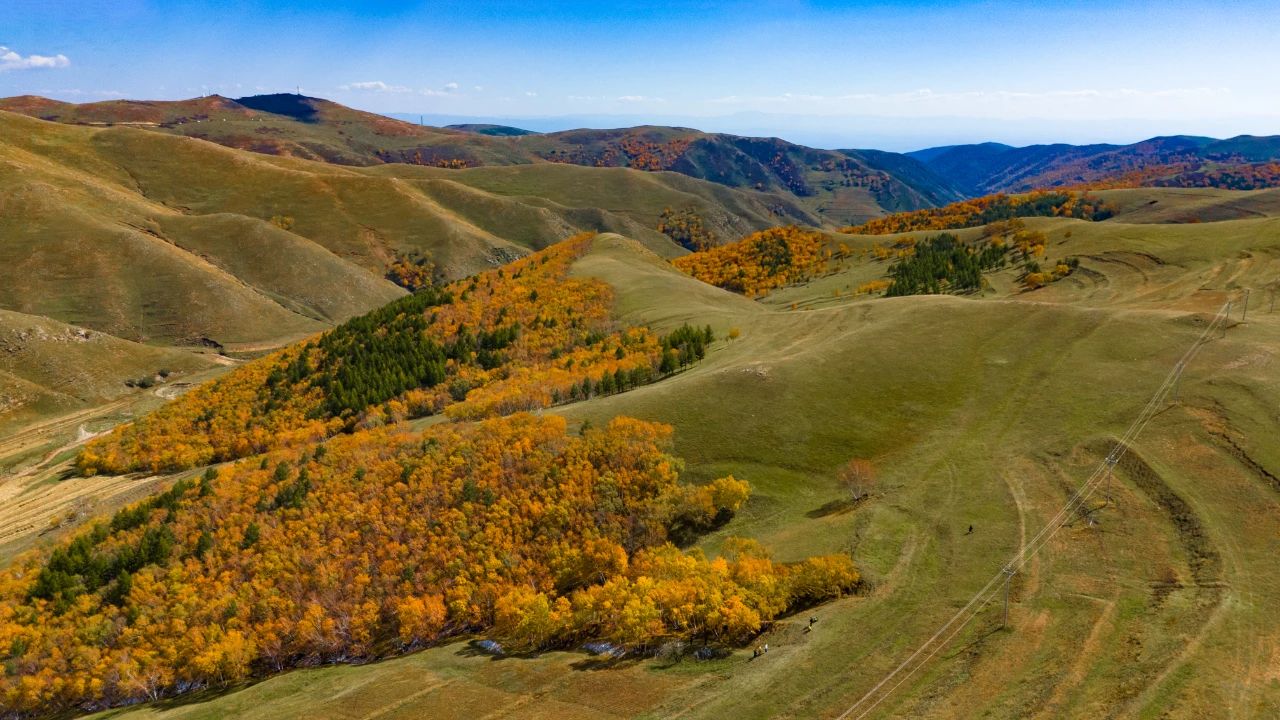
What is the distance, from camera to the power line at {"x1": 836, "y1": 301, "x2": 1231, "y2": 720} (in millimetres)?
46000

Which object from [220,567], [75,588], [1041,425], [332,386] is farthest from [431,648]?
[332,386]

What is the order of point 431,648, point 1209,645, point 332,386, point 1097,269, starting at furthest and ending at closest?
1. point 1097,269
2. point 332,386
3. point 431,648
4. point 1209,645

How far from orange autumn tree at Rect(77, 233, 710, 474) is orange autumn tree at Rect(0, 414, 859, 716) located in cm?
2908

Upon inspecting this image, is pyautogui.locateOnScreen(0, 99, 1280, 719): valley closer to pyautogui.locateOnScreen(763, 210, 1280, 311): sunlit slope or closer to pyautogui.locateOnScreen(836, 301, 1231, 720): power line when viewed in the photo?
pyautogui.locateOnScreen(836, 301, 1231, 720): power line

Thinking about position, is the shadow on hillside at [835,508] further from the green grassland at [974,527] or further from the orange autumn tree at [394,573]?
the orange autumn tree at [394,573]

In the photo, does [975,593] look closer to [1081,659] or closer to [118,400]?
[1081,659]

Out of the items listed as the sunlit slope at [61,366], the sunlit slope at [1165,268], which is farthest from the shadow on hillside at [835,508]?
the sunlit slope at [61,366]

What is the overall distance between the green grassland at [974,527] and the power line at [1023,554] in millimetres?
885

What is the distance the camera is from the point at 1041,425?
80.9m

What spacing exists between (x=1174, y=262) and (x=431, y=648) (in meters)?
193

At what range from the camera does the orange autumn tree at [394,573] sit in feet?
208

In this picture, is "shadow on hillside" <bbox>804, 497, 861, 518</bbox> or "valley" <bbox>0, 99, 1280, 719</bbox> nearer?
"valley" <bbox>0, 99, 1280, 719</bbox>

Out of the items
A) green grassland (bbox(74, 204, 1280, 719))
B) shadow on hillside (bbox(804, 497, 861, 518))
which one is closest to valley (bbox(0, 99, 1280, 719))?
green grassland (bbox(74, 204, 1280, 719))

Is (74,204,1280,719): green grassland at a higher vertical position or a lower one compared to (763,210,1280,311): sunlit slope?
lower
